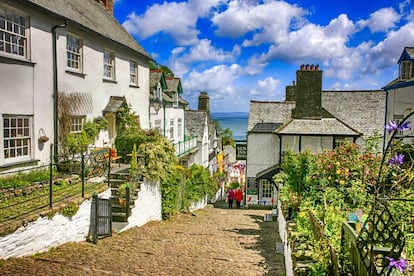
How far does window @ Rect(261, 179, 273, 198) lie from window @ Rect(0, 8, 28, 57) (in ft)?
61.5

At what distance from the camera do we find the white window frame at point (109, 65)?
17289mm

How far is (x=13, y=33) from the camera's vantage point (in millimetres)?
10875

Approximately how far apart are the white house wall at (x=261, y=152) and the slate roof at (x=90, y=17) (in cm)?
1005

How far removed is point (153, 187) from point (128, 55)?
9.23 m

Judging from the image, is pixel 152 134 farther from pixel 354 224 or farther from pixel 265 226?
pixel 354 224

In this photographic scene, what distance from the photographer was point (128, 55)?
1945 centimetres

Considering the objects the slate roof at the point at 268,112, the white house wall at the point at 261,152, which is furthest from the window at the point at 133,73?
the slate roof at the point at 268,112

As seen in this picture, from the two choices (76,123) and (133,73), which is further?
(133,73)

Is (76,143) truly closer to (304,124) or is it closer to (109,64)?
(109,64)

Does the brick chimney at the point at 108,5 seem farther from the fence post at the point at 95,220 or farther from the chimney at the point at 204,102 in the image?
the chimney at the point at 204,102

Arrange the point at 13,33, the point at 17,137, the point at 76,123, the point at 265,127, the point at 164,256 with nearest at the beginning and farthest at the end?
1. the point at 164,256
2. the point at 13,33
3. the point at 17,137
4. the point at 76,123
5. the point at 265,127

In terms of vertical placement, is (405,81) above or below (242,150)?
above

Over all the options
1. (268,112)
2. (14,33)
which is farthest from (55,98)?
(268,112)

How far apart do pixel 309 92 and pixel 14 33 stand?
19.0 m
